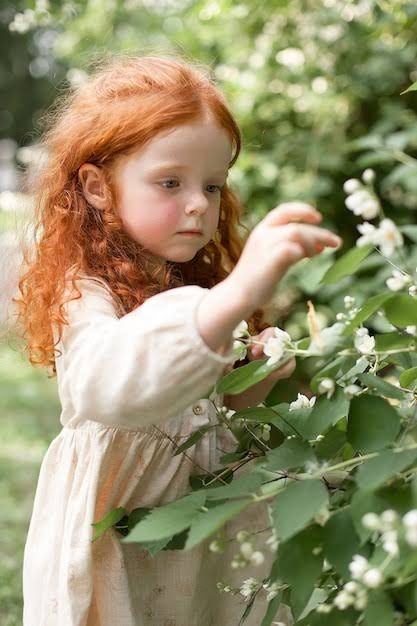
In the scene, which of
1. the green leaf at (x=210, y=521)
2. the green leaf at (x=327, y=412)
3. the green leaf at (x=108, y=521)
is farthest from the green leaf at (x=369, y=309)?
the green leaf at (x=108, y=521)

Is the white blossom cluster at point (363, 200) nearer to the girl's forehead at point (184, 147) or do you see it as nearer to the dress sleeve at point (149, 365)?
the dress sleeve at point (149, 365)

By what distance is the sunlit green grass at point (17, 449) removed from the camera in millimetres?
2814

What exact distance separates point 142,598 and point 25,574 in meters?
0.20

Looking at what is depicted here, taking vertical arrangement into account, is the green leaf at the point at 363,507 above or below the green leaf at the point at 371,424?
below

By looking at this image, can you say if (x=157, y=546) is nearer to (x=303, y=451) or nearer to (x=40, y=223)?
(x=303, y=451)

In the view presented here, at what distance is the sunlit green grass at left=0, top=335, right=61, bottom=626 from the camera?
9.23ft

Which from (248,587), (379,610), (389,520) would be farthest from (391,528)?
(248,587)

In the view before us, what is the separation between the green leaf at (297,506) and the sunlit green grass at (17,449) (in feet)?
2.53

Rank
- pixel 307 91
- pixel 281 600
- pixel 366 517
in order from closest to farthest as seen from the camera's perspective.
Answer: pixel 366 517 → pixel 281 600 → pixel 307 91

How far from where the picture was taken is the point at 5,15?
11.6 metres

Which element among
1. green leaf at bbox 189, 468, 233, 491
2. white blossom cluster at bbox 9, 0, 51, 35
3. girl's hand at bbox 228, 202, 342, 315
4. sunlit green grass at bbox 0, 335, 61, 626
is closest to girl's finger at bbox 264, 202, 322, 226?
girl's hand at bbox 228, 202, 342, 315

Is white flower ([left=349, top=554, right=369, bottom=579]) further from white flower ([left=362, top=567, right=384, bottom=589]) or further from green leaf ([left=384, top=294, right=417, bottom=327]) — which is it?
green leaf ([left=384, top=294, right=417, bottom=327])

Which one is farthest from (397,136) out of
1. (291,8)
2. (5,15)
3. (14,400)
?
(5,15)

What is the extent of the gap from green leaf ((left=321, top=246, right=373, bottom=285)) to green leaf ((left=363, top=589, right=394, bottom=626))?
32cm
